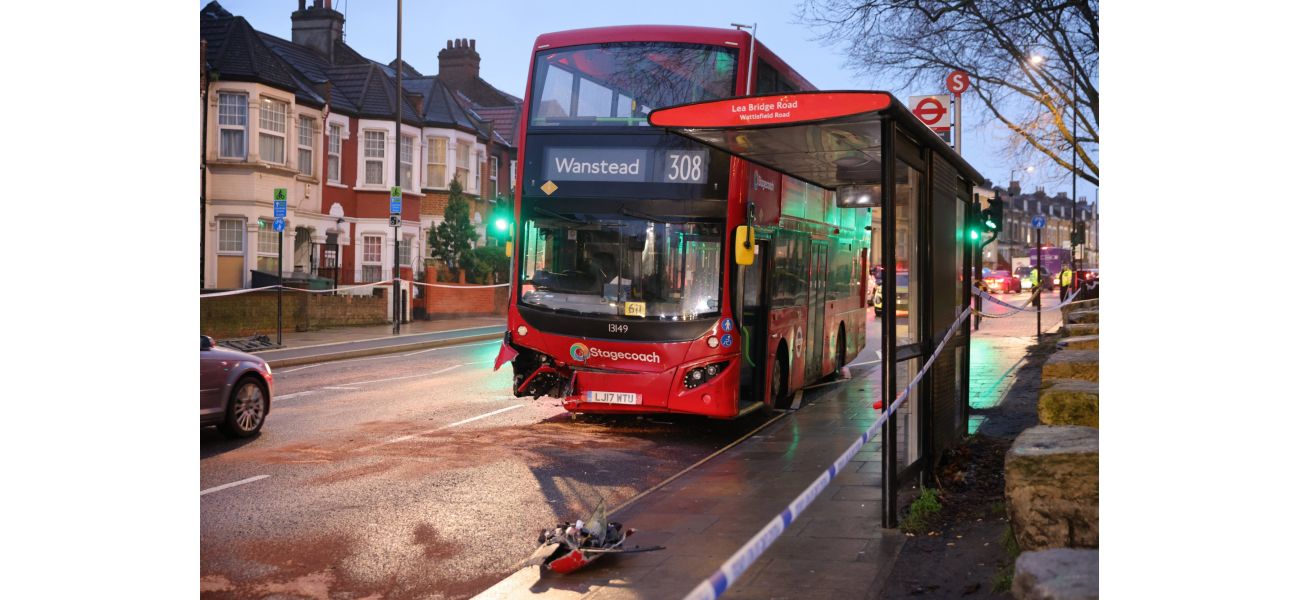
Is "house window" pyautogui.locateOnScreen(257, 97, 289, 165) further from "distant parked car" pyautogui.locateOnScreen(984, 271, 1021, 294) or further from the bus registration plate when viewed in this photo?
"distant parked car" pyautogui.locateOnScreen(984, 271, 1021, 294)

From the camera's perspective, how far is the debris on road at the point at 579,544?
636 centimetres

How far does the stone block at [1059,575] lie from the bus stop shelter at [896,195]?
2804mm

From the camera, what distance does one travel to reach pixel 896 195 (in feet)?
24.6

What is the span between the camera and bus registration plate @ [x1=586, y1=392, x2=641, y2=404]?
457 inches

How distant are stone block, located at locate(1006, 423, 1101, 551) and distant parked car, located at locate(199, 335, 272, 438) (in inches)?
309

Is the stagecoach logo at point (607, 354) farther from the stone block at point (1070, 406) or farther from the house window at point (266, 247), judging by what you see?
the house window at point (266, 247)

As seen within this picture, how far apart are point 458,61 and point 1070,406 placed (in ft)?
159

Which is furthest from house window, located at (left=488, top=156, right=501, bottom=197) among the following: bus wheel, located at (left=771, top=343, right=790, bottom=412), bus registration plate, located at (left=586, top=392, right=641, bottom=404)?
bus registration plate, located at (left=586, top=392, right=641, bottom=404)

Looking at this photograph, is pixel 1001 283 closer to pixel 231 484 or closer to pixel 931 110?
pixel 931 110

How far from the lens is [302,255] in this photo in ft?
112
